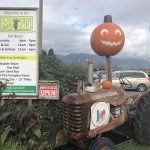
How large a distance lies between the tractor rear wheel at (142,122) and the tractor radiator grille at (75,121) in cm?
125

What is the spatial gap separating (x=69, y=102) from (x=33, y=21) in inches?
97.1

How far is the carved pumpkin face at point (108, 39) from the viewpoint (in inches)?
285

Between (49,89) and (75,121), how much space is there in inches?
79.8

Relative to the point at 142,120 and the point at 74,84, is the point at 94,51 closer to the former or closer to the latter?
the point at 74,84

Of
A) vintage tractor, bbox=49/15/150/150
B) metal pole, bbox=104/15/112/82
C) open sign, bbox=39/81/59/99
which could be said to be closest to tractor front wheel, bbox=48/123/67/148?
vintage tractor, bbox=49/15/150/150

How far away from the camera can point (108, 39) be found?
7.26m

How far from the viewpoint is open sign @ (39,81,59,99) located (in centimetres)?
766

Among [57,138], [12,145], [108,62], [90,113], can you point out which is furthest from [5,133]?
[108,62]

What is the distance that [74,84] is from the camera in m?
8.37

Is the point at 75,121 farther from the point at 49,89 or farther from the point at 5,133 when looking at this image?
the point at 49,89

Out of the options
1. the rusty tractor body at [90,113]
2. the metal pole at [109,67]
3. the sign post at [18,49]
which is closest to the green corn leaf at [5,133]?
the rusty tractor body at [90,113]

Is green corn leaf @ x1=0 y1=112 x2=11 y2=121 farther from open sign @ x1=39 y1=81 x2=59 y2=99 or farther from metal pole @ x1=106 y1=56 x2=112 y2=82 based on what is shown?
metal pole @ x1=106 y1=56 x2=112 y2=82

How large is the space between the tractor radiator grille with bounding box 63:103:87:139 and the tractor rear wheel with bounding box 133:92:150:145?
1.25m

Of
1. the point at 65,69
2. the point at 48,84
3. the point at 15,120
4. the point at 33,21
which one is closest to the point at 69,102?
the point at 15,120
